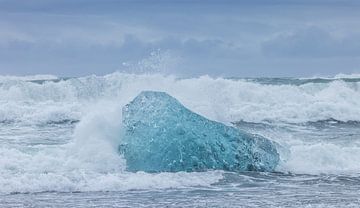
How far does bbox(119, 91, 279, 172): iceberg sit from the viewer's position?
11922 millimetres

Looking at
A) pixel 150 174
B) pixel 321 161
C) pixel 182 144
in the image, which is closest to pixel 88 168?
pixel 150 174

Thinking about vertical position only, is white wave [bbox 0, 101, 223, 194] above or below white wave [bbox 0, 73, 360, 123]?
below

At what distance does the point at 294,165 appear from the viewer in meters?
12.7

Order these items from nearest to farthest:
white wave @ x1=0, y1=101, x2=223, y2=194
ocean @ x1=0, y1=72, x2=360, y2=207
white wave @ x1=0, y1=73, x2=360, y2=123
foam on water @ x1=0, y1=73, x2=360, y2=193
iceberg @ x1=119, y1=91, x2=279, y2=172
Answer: ocean @ x1=0, y1=72, x2=360, y2=207
white wave @ x1=0, y1=101, x2=223, y2=194
foam on water @ x1=0, y1=73, x2=360, y2=193
iceberg @ x1=119, y1=91, x2=279, y2=172
white wave @ x1=0, y1=73, x2=360, y2=123

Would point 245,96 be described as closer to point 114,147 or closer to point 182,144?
point 114,147

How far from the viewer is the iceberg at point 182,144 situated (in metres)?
11.9

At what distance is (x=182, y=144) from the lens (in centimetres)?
1203

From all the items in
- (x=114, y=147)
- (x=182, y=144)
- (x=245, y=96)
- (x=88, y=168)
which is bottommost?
(x=88, y=168)

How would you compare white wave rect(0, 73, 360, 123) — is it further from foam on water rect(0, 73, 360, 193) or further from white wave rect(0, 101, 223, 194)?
white wave rect(0, 101, 223, 194)

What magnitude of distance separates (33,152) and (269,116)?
1297cm

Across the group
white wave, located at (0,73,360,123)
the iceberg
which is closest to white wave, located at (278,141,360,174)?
the iceberg

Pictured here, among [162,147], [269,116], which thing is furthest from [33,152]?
[269,116]

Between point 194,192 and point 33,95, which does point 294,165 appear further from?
point 33,95

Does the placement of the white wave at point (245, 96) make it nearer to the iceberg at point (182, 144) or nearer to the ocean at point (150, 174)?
the ocean at point (150, 174)
